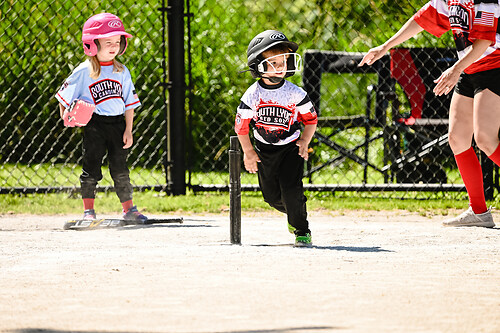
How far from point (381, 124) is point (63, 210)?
284 centimetres

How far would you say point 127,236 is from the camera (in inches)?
Result: 203

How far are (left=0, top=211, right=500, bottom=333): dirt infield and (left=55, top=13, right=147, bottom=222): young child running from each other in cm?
46

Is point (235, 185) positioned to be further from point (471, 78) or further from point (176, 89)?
point (176, 89)

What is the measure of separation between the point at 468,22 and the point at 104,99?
2410 millimetres

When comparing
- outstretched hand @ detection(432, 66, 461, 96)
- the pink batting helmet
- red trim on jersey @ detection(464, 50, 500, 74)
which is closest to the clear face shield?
outstretched hand @ detection(432, 66, 461, 96)

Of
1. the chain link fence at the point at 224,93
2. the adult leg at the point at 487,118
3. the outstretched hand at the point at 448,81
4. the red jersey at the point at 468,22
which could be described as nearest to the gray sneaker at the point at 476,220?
the adult leg at the point at 487,118

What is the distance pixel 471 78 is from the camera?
16.9ft

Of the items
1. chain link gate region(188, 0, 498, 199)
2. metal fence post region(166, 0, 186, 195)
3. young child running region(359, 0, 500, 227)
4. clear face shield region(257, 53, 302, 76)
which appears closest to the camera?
clear face shield region(257, 53, 302, 76)

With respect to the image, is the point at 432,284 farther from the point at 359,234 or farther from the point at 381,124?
the point at 381,124

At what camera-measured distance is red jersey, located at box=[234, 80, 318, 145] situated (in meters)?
4.61

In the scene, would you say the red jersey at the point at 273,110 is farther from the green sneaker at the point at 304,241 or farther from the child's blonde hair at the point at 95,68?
the child's blonde hair at the point at 95,68

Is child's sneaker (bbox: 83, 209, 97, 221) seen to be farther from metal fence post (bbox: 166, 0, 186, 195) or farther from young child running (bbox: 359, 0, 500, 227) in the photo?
young child running (bbox: 359, 0, 500, 227)

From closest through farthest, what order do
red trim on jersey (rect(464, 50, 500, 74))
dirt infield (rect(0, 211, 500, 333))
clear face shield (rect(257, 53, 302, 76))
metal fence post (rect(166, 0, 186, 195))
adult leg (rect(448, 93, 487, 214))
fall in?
dirt infield (rect(0, 211, 500, 333)) < clear face shield (rect(257, 53, 302, 76)) < red trim on jersey (rect(464, 50, 500, 74)) < adult leg (rect(448, 93, 487, 214)) < metal fence post (rect(166, 0, 186, 195))

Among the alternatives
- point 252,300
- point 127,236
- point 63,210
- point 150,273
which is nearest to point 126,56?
point 63,210
